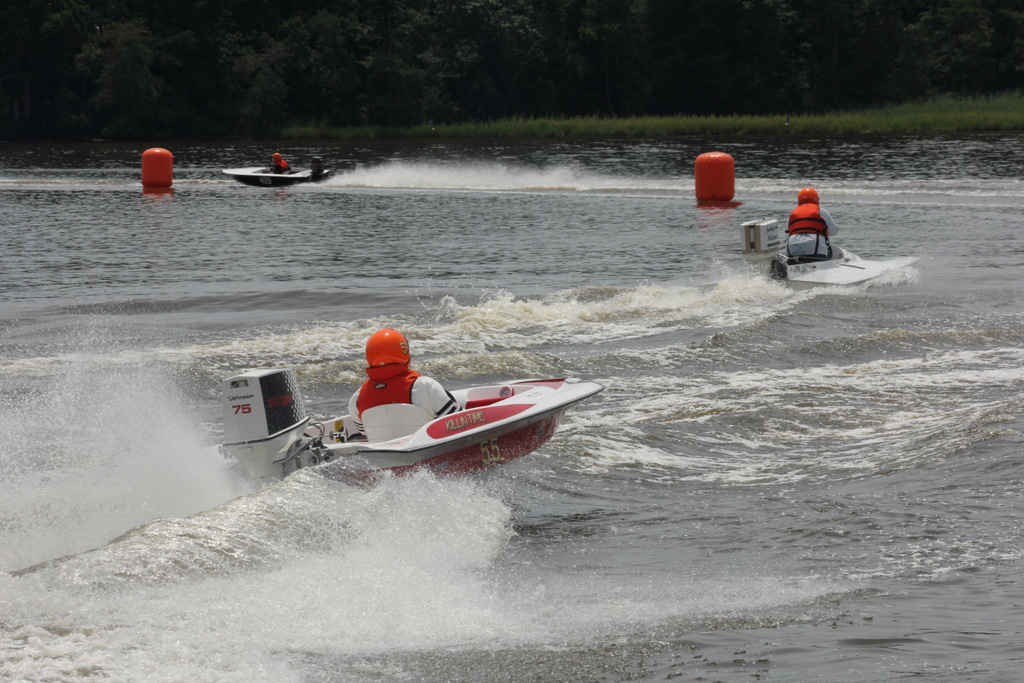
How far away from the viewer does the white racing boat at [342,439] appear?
25.2ft

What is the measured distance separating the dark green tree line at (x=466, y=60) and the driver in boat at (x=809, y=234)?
53282 mm

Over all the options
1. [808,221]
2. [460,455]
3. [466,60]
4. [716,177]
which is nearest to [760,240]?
[808,221]

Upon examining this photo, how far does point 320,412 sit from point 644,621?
552 cm

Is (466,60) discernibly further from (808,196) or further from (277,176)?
(808,196)

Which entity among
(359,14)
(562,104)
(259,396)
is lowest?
(259,396)

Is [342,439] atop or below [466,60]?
below

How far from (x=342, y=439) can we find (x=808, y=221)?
10498mm

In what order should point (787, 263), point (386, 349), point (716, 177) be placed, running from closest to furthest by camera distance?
point (386, 349) → point (787, 263) → point (716, 177)

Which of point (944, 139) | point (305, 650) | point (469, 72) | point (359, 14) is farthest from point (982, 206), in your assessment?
point (359, 14)

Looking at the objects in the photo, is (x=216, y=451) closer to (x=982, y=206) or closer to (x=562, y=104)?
(x=982, y=206)

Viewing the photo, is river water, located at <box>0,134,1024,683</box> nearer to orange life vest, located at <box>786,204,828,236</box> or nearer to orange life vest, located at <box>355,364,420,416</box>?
orange life vest, located at <box>355,364,420,416</box>

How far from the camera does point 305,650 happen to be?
5688 mm

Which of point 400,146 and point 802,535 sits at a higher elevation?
point 400,146

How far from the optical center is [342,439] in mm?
Answer: 8289
